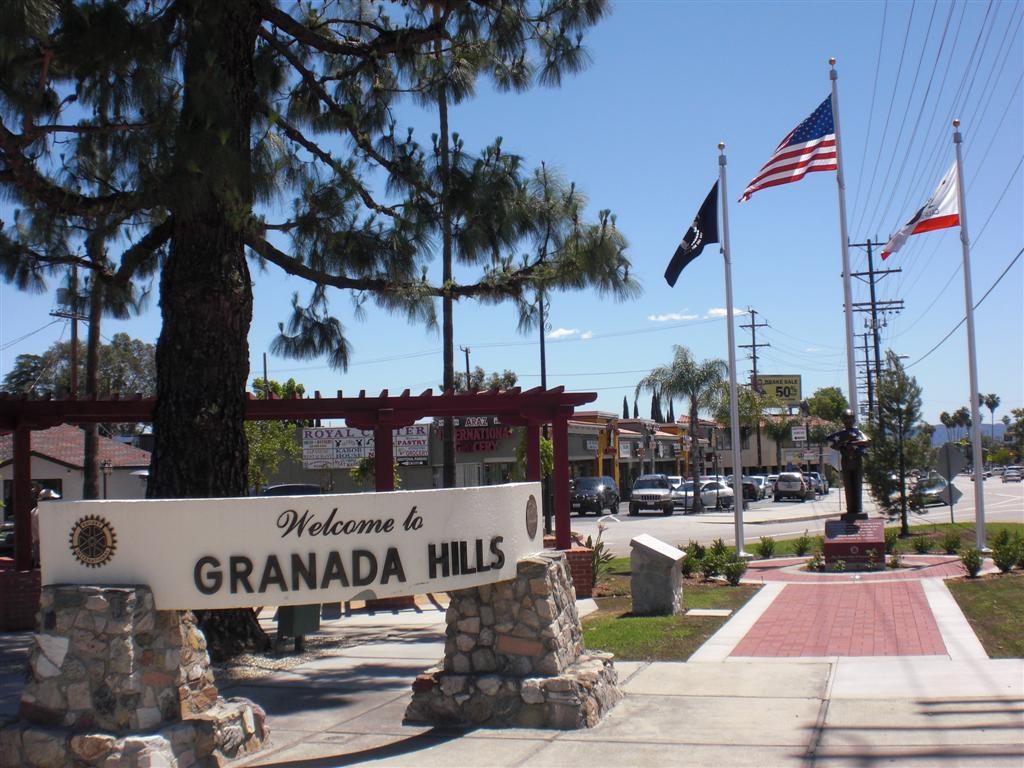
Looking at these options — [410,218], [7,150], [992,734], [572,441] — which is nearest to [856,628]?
[992,734]

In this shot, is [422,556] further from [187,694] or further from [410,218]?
[410,218]

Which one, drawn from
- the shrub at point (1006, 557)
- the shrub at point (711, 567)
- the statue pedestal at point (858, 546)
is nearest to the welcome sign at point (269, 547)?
the shrub at point (711, 567)

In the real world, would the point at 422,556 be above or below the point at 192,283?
below

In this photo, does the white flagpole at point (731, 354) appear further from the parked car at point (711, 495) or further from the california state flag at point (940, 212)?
the parked car at point (711, 495)

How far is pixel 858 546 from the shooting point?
17203 mm

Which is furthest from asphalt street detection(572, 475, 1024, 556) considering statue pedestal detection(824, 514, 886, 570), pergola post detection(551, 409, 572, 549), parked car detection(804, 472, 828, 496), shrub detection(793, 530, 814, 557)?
parked car detection(804, 472, 828, 496)

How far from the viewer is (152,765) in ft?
21.0

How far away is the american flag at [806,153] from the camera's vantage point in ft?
63.0

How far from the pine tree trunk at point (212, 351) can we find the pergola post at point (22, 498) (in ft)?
13.6

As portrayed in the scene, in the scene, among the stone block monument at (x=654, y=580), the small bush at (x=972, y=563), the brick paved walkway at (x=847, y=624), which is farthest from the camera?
the small bush at (x=972, y=563)

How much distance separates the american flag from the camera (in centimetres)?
1920

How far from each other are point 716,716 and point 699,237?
1363 cm

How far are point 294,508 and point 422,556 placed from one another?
100 cm

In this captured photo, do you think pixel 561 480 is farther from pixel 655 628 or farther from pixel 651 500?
pixel 651 500
